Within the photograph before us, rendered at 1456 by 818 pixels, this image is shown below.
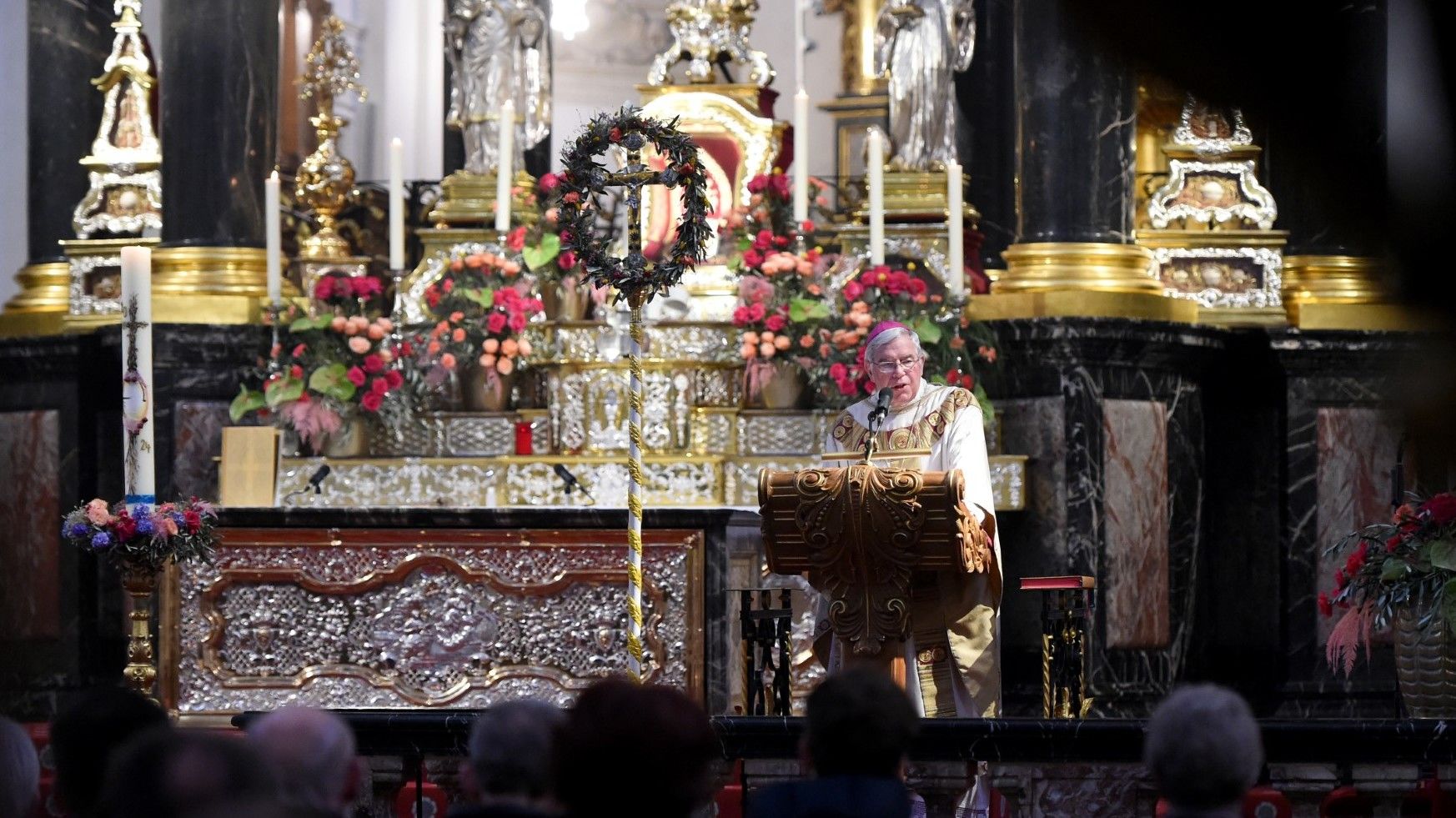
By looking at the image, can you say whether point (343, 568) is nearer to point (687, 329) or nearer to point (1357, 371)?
point (687, 329)

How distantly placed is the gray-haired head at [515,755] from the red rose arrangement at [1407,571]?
4.67 meters

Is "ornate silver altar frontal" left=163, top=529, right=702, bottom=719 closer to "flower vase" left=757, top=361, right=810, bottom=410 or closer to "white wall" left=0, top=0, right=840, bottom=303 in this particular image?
"flower vase" left=757, top=361, right=810, bottom=410

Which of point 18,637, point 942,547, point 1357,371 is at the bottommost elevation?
point 18,637

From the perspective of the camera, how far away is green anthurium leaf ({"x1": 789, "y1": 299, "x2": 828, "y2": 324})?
9875 mm

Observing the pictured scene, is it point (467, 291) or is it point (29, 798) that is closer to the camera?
point (29, 798)

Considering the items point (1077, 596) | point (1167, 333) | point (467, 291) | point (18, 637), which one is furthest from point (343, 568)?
point (1167, 333)

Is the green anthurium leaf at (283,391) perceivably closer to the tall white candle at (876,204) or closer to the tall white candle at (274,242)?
the tall white candle at (274,242)

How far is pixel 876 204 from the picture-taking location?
9977mm

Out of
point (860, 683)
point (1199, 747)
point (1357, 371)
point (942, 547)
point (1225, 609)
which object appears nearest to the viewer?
point (1199, 747)

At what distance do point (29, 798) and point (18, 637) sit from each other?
8.39m

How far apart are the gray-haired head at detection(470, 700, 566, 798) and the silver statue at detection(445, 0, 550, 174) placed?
836 centimetres

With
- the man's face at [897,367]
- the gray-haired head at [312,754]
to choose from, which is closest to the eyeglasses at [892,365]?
the man's face at [897,367]

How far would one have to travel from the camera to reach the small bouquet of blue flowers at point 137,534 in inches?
289

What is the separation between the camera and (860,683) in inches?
126
